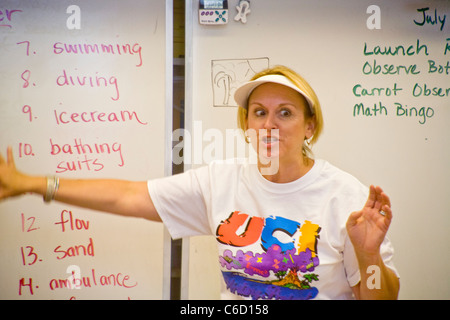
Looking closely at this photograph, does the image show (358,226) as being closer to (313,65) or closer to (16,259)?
(313,65)

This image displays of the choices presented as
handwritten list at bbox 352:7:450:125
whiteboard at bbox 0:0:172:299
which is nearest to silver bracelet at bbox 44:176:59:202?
whiteboard at bbox 0:0:172:299

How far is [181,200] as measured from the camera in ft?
3.37

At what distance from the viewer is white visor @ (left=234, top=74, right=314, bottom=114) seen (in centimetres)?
93

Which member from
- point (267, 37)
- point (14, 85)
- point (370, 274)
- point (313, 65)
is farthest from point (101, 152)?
point (370, 274)

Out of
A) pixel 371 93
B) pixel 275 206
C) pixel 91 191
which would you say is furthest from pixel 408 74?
pixel 91 191

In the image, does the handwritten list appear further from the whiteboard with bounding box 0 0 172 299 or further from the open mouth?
the whiteboard with bounding box 0 0 172 299

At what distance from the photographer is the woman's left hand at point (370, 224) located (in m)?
0.84

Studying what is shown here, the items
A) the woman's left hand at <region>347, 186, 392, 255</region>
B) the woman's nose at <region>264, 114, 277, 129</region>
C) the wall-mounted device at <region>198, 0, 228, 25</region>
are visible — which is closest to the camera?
the woman's left hand at <region>347, 186, 392, 255</region>

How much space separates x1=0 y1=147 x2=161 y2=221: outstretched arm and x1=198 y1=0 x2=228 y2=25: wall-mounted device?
64 cm

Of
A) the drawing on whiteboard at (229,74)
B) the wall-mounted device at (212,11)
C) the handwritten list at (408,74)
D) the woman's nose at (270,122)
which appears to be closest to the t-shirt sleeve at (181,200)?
the woman's nose at (270,122)

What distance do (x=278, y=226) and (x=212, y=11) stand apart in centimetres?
80

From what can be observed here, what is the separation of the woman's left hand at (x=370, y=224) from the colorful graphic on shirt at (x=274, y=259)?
104mm

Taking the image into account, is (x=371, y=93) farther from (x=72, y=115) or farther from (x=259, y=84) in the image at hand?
(x=72, y=115)

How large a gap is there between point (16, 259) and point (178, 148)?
708 mm
